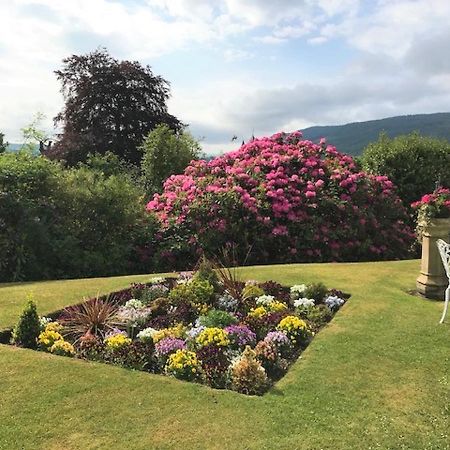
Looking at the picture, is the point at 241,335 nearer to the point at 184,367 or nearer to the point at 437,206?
the point at 184,367

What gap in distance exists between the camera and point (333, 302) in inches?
269

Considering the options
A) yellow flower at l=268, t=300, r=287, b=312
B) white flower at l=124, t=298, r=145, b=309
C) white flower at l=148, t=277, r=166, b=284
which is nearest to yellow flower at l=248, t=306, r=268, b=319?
yellow flower at l=268, t=300, r=287, b=312

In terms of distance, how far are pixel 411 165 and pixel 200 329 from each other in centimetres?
1131

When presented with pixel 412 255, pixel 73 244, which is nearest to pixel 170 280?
pixel 73 244

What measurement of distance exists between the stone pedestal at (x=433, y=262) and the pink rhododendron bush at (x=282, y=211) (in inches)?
156

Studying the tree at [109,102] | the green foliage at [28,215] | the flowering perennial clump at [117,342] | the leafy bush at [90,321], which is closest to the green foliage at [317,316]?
the flowering perennial clump at [117,342]

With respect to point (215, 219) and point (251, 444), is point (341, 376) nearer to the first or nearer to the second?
point (251, 444)

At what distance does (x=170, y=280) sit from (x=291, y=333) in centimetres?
320

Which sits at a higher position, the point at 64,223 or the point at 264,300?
the point at 64,223

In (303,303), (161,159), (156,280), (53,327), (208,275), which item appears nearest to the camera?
(53,327)

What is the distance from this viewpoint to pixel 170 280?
8320 millimetres

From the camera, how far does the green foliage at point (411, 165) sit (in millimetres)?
14930

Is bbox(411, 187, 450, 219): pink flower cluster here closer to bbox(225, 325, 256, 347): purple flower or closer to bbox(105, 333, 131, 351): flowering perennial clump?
bbox(225, 325, 256, 347): purple flower

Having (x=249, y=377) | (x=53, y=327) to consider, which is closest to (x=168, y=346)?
(x=249, y=377)
